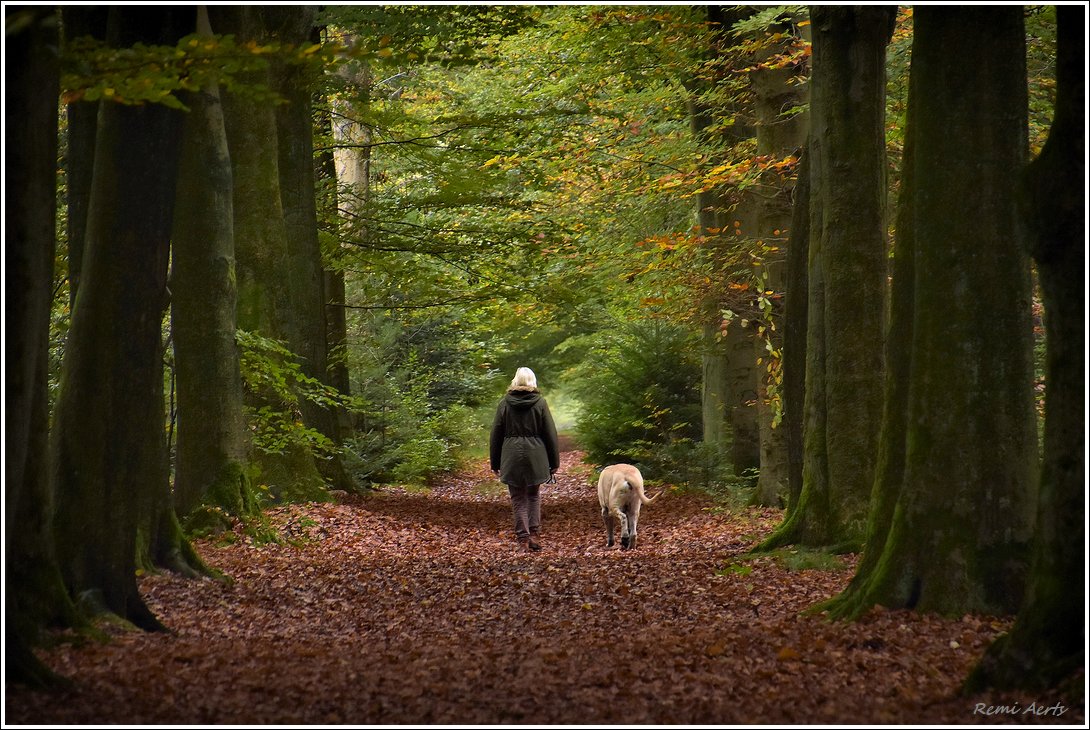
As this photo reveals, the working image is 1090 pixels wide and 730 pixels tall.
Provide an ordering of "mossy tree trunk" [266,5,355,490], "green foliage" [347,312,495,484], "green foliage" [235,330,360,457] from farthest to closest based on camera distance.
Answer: "green foliage" [347,312,495,484] < "mossy tree trunk" [266,5,355,490] < "green foliage" [235,330,360,457]

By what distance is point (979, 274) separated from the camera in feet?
22.9

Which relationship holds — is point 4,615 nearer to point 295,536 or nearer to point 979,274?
point 979,274

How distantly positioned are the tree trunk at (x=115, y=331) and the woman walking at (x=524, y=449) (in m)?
7.48

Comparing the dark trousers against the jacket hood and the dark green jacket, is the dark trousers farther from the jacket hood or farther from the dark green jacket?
the jacket hood

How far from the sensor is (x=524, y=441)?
14555 millimetres

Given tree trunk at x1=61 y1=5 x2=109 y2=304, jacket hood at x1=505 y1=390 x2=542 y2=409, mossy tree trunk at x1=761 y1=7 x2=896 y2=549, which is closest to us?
tree trunk at x1=61 y1=5 x2=109 y2=304

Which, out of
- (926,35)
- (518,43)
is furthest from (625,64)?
(926,35)

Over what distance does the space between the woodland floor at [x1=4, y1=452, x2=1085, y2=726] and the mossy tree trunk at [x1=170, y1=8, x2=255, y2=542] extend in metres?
0.85

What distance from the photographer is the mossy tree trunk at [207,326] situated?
37.1ft

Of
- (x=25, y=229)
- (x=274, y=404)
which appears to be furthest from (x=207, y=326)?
(x=25, y=229)

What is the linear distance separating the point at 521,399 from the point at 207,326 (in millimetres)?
4522

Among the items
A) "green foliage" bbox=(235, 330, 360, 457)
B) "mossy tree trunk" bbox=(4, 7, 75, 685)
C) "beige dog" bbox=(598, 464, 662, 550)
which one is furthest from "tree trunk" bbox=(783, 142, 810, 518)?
"mossy tree trunk" bbox=(4, 7, 75, 685)
